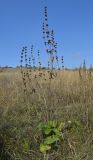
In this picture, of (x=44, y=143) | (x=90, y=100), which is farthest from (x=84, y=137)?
(x=90, y=100)

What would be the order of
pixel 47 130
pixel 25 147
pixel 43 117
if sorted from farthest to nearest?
pixel 43 117 → pixel 47 130 → pixel 25 147

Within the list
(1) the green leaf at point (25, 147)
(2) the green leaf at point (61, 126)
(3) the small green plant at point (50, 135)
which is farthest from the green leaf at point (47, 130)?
(1) the green leaf at point (25, 147)

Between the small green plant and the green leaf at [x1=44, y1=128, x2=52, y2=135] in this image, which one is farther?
the green leaf at [x1=44, y1=128, x2=52, y2=135]

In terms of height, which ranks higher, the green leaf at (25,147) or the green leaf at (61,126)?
the green leaf at (61,126)

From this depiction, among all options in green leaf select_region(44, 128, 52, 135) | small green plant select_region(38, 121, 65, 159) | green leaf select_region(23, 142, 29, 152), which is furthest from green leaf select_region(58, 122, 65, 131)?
green leaf select_region(23, 142, 29, 152)

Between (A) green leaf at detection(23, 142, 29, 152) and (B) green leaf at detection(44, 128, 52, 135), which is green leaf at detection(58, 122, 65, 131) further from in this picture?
(A) green leaf at detection(23, 142, 29, 152)

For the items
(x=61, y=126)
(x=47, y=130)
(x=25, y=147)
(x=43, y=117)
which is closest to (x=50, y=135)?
(x=47, y=130)

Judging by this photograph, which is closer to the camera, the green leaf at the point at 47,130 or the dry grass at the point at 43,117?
the dry grass at the point at 43,117

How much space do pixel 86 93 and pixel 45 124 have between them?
56.0 inches

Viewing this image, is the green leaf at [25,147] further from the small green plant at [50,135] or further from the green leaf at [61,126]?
the green leaf at [61,126]

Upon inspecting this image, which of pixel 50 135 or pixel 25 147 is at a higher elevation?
pixel 50 135

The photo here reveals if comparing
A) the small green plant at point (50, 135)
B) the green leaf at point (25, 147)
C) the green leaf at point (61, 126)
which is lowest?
the green leaf at point (25, 147)

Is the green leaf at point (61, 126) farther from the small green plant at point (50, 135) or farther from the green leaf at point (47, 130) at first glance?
the green leaf at point (47, 130)

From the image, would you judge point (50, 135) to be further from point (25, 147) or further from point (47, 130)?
point (25, 147)
